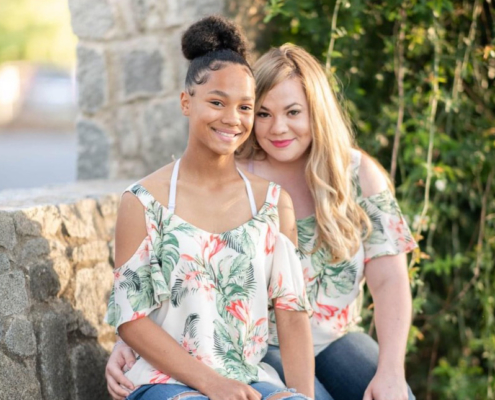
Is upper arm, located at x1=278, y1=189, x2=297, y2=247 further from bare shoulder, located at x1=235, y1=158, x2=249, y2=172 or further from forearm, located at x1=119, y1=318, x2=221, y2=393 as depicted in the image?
forearm, located at x1=119, y1=318, x2=221, y2=393

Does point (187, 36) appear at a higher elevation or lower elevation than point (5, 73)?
higher

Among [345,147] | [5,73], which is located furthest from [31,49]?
[345,147]

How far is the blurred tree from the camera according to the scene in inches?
682

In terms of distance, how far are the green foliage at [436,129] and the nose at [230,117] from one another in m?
0.98

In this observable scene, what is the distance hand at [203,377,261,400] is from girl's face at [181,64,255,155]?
1.88ft

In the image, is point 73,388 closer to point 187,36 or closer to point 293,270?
point 293,270

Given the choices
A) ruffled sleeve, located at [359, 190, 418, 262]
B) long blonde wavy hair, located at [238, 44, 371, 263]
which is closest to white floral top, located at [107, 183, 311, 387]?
long blonde wavy hair, located at [238, 44, 371, 263]

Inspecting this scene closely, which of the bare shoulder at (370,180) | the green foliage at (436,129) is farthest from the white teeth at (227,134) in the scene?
the green foliage at (436,129)

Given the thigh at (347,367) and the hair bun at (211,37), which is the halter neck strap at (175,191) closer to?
the hair bun at (211,37)

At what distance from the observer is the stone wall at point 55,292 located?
2244 mm

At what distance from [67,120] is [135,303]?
13.2 m

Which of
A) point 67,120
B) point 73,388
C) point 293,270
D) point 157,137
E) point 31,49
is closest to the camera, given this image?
point 293,270

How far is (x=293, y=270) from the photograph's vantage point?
223 cm

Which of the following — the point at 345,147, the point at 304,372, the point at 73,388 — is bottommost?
the point at 73,388
